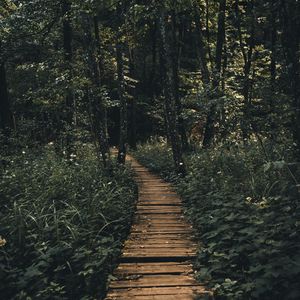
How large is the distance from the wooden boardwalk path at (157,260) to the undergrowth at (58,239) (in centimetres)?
29

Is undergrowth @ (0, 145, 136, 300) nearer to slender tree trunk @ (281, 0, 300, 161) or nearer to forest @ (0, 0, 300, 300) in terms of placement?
forest @ (0, 0, 300, 300)

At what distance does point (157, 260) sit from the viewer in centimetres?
700

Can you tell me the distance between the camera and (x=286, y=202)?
6254mm

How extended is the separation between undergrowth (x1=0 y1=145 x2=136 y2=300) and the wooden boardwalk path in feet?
0.96

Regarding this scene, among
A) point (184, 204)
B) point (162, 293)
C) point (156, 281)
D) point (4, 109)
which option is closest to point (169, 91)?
point (184, 204)

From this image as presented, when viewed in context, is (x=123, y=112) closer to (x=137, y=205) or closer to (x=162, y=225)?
(x=137, y=205)

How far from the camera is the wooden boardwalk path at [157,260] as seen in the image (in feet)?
18.7

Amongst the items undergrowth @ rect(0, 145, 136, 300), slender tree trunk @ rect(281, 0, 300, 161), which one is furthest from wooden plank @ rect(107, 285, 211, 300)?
slender tree trunk @ rect(281, 0, 300, 161)

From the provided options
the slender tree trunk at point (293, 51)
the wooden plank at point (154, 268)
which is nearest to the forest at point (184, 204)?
the slender tree trunk at point (293, 51)

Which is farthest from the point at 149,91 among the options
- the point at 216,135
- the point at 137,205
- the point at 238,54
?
the point at 137,205

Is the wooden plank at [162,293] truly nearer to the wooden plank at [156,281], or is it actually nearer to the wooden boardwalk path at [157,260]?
the wooden boardwalk path at [157,260]

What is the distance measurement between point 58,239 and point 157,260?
5.85 feet

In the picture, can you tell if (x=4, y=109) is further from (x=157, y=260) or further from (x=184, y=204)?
(x=157, y=260)

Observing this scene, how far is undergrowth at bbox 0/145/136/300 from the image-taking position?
Answer: 641 centimetres
